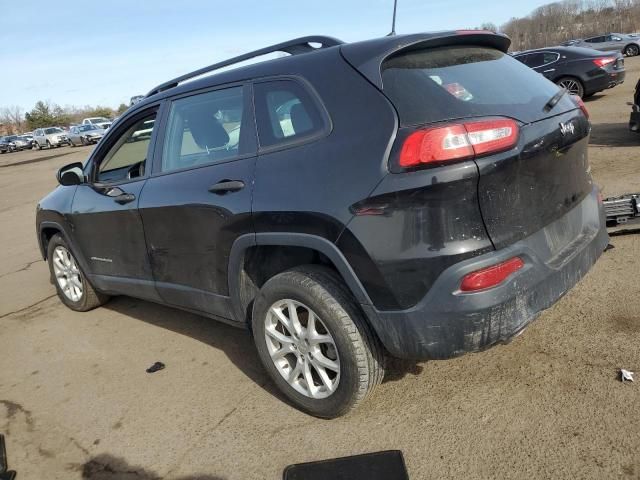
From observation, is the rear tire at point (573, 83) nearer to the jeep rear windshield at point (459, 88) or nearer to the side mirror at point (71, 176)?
the jeep rear windshield at point (459, 88)

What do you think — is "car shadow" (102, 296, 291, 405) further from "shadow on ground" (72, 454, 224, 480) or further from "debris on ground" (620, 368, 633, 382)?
"debris on ground" (620, 368, 633, 382)

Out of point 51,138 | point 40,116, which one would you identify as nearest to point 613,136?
point 51,138

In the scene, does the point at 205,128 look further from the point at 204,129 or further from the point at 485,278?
the point at 485,278

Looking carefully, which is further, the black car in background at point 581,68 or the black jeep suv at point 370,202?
the black car in background at point 581,68

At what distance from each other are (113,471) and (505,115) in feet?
8.64

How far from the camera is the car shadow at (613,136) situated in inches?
339

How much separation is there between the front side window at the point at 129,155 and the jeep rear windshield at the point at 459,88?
1978mm

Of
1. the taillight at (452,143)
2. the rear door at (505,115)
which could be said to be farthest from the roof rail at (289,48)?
the taillight at (452,143)

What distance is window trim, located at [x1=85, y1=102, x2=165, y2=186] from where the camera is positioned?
3650mm

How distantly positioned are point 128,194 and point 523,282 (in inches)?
108

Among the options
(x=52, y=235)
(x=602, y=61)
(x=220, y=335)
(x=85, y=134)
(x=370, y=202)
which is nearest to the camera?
(x=370, y=202)

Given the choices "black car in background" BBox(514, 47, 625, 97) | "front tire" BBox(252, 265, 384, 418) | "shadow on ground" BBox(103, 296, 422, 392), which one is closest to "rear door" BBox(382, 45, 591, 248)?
"front tire" BBox(252, 265, 384, 418)

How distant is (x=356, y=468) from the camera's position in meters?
2.48

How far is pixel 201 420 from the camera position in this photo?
10.00ft
